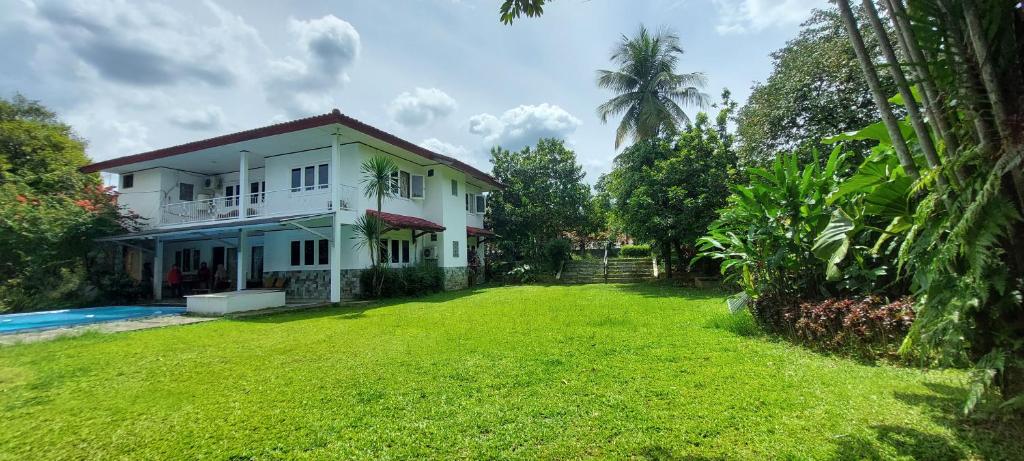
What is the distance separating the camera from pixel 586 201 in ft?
83.4

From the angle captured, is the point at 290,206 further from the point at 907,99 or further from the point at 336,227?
the point at 907,99

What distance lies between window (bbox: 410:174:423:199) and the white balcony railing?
3787 mm

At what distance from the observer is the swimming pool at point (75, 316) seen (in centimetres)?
1071

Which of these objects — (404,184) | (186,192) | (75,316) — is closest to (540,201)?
(404,184)

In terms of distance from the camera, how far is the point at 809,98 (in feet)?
41.9

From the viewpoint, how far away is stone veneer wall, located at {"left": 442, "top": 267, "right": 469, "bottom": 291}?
18.4m

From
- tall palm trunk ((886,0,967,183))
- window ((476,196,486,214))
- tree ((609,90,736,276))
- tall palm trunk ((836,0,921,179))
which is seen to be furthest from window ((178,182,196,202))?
tall palm trunk ((886,0,967,183))

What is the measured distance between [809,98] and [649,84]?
28.7 feet

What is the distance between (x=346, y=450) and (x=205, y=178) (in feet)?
69.4

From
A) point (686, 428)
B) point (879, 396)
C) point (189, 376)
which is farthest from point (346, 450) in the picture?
point (879, 396)

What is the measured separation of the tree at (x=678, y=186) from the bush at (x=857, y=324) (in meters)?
10.2

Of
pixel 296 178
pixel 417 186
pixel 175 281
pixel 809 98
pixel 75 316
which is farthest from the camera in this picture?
pixel 417 186

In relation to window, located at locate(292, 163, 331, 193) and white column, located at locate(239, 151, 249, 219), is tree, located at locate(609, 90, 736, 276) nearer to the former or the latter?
window, located at locate(292, 163, 331, 193)

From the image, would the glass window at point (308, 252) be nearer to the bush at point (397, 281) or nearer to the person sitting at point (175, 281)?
the bush at point (397, 281)
